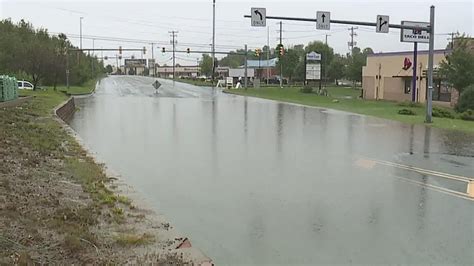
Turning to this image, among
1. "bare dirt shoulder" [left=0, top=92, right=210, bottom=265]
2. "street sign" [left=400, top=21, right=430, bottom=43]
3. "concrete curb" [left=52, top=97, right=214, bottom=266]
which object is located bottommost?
"concrete curb" [left=52, top=97, right=214, bottom=266]

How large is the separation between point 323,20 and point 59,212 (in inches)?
807

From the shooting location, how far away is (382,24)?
24875 mm

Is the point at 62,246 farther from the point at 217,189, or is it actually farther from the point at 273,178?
the point at 273,178

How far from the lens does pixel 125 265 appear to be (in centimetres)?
538

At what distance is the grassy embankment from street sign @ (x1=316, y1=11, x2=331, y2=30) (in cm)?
1587

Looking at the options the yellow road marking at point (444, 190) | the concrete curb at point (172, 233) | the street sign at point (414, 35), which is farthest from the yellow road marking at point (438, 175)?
the street sign at point (414, 35)

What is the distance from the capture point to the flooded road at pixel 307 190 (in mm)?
6645

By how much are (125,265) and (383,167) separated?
28.4 ft

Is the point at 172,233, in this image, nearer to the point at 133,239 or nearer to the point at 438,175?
the point at 133,239

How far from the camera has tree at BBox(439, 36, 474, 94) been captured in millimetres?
35438

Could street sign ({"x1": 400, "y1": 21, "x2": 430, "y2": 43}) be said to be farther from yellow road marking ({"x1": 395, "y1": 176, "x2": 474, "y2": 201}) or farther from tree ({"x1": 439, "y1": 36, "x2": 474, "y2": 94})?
yellow road marking ({"x1": 395, "y1": 176, "x2": 474, "y2": 201})

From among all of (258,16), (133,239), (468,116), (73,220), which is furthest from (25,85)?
(133,239)

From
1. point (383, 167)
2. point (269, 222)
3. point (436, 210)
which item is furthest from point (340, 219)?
point (383, 167)

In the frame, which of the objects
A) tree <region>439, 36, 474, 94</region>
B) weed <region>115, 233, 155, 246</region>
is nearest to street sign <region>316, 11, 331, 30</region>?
tree <region>439, 36, 474, 94</region>
